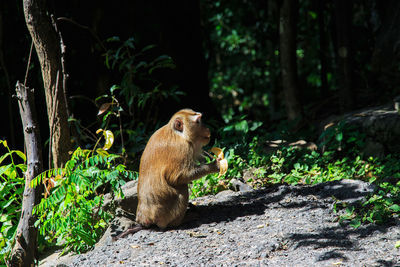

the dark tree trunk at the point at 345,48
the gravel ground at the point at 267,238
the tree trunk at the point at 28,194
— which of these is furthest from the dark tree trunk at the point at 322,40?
the tree trunk at the point at 28,194

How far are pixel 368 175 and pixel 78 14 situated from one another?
5439mm

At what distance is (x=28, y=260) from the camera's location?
4691 mm

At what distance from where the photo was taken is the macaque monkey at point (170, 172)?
15.7ft

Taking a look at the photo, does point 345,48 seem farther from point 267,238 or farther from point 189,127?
point 267,238

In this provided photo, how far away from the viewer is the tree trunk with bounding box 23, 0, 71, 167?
4965 millimetres

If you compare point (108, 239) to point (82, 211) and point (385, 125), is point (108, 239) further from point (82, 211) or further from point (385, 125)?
point (385, 125)

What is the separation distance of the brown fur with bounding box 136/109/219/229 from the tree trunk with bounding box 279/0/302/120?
3362mm

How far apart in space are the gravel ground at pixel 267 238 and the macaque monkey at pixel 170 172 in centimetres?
18

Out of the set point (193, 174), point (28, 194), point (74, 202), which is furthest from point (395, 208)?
point (28, 194)

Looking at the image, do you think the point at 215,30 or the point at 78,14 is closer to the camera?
the point at 78,14

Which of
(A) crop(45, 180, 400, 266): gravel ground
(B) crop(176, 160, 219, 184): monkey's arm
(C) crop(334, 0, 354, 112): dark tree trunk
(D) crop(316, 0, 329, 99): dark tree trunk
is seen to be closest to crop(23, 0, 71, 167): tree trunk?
(A) crop(45, 180, 400, 266): gravel ground

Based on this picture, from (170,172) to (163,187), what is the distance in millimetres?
173

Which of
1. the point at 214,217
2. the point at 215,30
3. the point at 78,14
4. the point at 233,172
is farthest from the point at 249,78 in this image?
the point at 214,217

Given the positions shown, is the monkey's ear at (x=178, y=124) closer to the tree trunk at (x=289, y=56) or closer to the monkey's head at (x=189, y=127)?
the monkey's head at (x=189, y=127)
